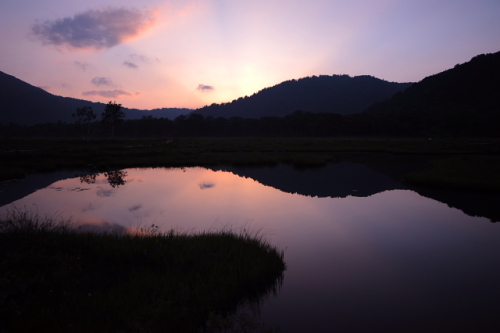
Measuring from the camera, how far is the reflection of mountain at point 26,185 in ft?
49.2

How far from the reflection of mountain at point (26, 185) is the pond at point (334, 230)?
0.06 m

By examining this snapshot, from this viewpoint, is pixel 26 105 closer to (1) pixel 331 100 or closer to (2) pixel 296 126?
(2) pixel 296 126

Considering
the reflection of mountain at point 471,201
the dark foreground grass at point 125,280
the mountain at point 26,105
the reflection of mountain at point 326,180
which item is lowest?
the reflection of mountain at point 326,180

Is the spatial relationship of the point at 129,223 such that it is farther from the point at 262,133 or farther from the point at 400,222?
the point at 262,133

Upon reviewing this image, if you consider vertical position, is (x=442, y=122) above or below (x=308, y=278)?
above

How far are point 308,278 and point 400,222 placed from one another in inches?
263

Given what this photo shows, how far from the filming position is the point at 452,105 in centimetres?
10412

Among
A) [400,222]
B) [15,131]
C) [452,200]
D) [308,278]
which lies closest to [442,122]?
[452,200]

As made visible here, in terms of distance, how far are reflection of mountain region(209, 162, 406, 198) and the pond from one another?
13 centimetres

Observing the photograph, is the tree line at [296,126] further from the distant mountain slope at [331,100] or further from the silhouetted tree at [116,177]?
the distant mountain slope at [331,100]

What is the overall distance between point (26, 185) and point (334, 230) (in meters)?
18.6

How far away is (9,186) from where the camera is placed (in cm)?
1747

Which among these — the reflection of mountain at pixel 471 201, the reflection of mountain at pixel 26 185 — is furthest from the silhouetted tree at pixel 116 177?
the reflection of mountain at pixel 471 201

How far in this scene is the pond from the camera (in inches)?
232
